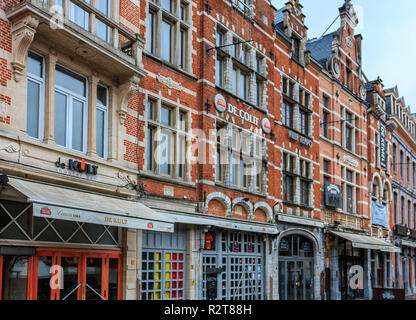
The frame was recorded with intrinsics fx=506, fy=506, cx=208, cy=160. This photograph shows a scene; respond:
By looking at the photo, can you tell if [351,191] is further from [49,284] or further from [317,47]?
[49,284]

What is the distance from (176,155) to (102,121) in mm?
3098

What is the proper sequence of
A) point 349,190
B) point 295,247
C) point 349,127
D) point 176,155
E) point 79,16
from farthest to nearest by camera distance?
point 349,127 < point 349,190 < point 295,247 < point 176,155 < point 79,16

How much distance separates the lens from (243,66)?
17844mm

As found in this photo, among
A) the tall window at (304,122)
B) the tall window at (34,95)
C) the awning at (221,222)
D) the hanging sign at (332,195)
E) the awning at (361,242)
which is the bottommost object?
the awning at (361,242)

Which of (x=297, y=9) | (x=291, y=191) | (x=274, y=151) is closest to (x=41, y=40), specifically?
(x=274, y=151)

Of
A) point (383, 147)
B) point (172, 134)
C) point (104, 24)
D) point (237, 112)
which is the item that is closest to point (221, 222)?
point (172, 134)

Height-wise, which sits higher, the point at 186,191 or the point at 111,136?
the point at 111,136

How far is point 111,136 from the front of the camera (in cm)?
1183

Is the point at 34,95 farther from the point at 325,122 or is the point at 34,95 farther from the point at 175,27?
the point at 325,122

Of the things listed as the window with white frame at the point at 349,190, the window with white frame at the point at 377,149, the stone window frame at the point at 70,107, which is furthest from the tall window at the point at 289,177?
the window with white frame at the point at 377,149

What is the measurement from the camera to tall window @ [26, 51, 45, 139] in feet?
32.1

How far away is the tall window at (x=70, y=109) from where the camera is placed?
10469mm

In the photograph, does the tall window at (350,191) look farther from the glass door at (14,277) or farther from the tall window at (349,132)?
the glass door at (14,277)
